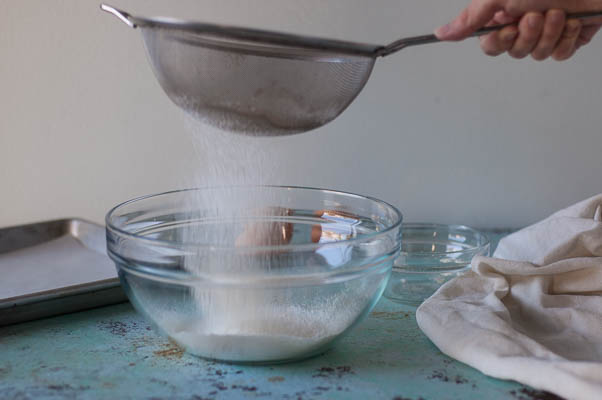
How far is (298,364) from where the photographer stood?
69cm

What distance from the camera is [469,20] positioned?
2.47 feet

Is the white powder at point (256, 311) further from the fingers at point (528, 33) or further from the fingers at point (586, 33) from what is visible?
the fingers at point (586, 33)

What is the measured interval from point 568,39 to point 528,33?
0.07 m

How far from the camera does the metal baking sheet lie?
80cm

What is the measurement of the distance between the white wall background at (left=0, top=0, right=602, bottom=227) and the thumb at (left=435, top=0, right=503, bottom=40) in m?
0.55

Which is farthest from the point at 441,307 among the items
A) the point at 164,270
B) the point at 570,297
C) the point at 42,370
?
the point at 42,370

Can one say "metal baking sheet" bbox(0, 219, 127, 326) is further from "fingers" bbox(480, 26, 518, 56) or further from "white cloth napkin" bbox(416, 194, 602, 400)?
"fingers" bbox(480, 26, 518, 56)

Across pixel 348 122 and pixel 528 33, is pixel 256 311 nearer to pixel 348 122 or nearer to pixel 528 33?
pixel 528 33

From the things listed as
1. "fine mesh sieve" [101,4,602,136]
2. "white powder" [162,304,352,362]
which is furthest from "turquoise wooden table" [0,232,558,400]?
"fine mesh sieve" [101,4,602,136]

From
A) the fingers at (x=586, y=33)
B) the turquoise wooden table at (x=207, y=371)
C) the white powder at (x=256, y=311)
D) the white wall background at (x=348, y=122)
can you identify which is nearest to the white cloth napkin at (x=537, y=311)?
the turquoise wooden table at (x=207, y=371)

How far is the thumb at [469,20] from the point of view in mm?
740

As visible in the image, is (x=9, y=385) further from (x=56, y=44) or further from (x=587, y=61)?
(x=587, y=61)

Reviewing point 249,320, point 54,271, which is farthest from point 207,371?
point 54,271

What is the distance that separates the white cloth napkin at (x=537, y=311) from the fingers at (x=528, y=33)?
26 centimetres
